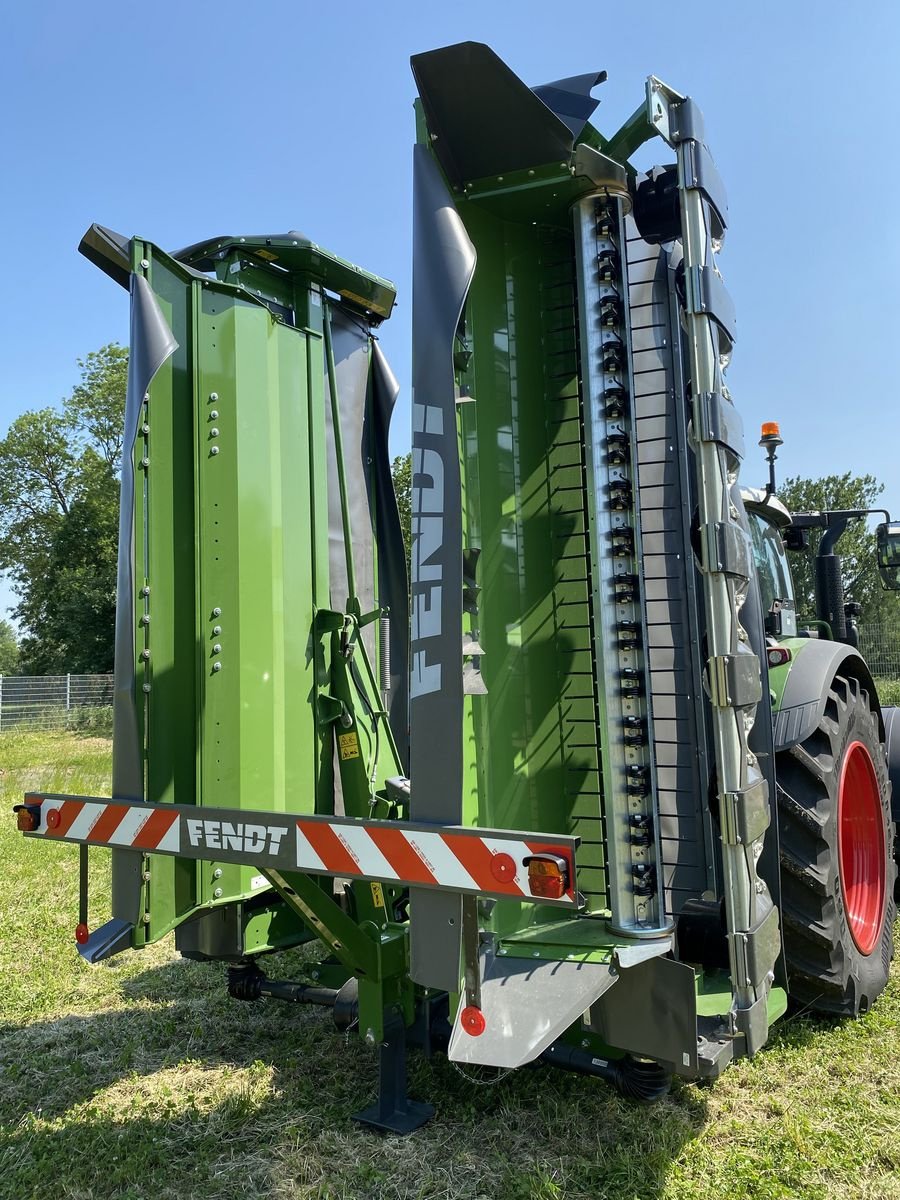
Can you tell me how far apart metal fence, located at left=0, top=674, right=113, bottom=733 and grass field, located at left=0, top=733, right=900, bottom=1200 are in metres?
18.6

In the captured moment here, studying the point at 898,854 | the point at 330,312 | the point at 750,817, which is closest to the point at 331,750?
the point at 750,817

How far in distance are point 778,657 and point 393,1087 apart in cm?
225

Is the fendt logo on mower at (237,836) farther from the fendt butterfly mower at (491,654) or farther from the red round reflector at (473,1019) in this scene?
the red round reflector at (473,1019)

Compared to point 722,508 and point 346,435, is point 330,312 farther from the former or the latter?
point 722,508

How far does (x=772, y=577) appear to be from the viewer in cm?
461

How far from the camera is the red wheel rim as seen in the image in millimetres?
3846

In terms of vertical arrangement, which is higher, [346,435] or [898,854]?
[346,435]

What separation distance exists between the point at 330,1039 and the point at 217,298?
303 cm

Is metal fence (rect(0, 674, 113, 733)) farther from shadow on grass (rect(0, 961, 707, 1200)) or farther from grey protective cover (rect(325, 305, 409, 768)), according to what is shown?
grey protective cover (rect(325, 305, 409, 768))

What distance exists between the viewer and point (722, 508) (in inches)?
Result: 97.3

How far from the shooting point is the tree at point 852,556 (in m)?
26.6

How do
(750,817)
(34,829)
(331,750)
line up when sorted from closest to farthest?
(750,817)
(34,829)
(331,750)

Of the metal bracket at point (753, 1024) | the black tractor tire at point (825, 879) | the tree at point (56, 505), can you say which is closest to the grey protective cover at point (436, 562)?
the metal bracket at point (753, 1024)

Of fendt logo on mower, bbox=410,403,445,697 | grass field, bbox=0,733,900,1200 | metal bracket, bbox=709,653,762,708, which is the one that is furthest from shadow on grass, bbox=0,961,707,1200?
fendt logo on mower, bbox=410,403,445,697
